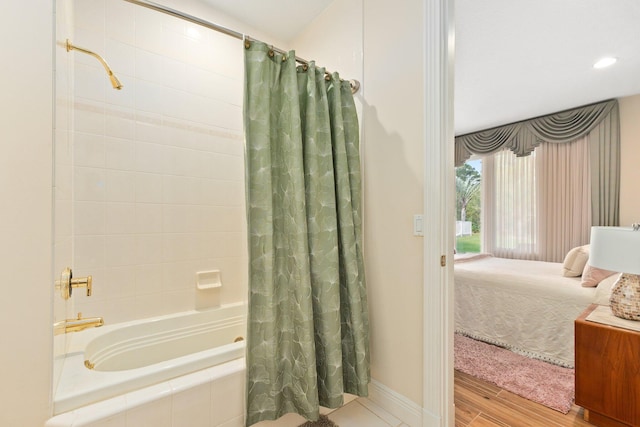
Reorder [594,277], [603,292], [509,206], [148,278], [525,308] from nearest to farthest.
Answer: [148,278], [603,292], [594,277], [525,308], [509,206]

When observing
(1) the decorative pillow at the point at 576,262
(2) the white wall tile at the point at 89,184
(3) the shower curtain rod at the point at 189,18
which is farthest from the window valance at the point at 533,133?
(2) the white wall tile at the point at 89,184

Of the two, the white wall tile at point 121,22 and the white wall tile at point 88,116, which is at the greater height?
the white wall tile at point 121,22

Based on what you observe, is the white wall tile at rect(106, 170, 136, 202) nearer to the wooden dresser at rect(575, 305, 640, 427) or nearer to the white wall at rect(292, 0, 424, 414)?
the white wall at rect(292, 0, 424, 414)

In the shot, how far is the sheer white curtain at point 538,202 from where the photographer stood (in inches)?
150

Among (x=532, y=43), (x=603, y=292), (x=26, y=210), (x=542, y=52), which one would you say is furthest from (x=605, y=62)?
(x=26, y=210)

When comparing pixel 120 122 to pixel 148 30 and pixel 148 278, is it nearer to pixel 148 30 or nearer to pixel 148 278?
pixel 148 30

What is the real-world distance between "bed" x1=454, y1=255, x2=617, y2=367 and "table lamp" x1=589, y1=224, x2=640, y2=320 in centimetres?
71

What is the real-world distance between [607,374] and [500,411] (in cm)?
59

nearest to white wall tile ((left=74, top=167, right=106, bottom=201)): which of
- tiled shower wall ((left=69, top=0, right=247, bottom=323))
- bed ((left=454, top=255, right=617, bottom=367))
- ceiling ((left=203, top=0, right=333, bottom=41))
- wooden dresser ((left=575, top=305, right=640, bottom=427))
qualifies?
tiled shower wall ((left=69, top=0, right=247, bottom=323))

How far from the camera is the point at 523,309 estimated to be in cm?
245

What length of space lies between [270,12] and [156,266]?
77.4 inches

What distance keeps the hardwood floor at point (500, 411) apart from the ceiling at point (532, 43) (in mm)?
2646

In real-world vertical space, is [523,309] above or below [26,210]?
below

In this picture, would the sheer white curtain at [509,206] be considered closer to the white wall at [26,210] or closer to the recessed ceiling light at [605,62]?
the recessed ceiling light at [605,62]
